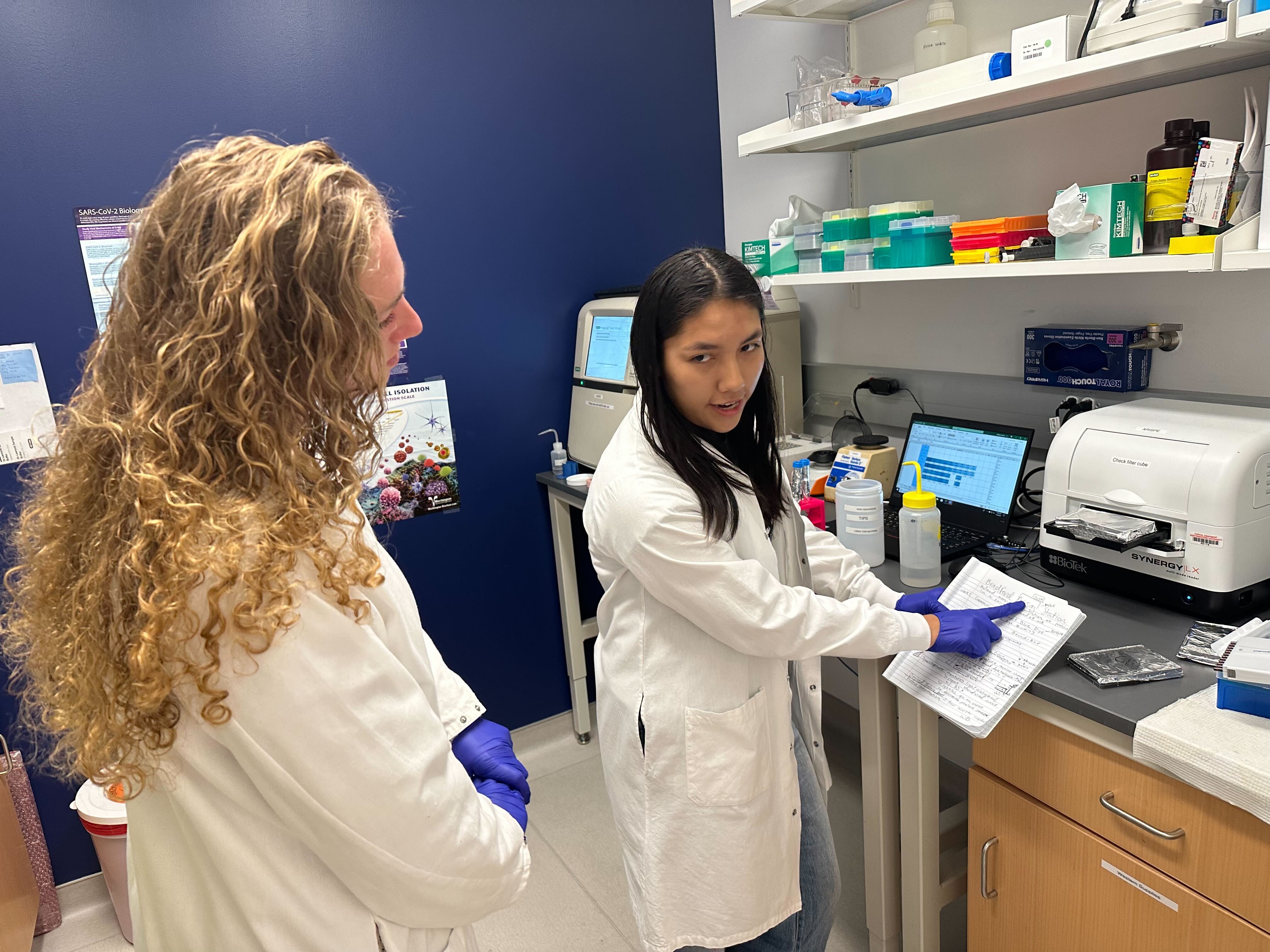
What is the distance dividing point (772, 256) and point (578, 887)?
1.71m

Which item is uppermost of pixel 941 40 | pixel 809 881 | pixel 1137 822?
pixel 941 40

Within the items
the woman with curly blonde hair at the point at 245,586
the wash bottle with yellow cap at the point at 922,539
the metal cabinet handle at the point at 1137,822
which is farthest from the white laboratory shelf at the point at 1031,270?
the woman with curly blonde hair at the point at 245,586

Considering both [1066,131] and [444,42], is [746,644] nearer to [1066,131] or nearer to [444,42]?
[1066,131]

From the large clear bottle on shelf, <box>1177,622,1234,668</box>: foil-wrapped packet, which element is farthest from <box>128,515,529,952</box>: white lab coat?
the large clear bottle on shelf

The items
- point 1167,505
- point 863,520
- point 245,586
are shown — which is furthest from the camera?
point 863,520

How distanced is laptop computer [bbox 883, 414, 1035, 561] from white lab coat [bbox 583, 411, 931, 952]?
53cm

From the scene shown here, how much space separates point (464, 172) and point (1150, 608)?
203 centimetres

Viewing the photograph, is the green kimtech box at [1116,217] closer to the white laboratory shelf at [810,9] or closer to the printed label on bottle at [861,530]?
the printed label on bottle at [861,530]

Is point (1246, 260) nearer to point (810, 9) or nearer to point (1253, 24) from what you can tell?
point (1253, 24)

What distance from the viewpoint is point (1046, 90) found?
5.35 feet

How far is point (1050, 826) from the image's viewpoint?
1358 millimetres

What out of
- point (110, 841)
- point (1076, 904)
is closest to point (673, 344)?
point (1076, 904)

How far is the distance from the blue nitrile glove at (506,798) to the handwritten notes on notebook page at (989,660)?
0.68 m

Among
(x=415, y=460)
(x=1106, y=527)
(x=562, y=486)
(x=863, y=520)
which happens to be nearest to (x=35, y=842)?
(x=415, y=460)
